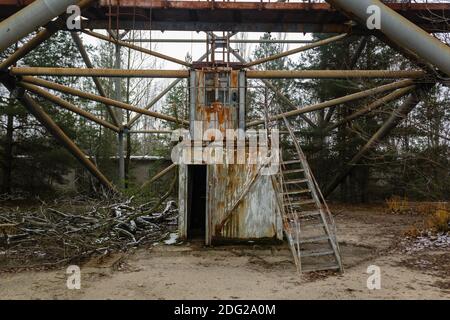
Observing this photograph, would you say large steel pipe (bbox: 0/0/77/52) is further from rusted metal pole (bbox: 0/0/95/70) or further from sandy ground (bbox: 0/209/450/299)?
sandy ground (bbox: 0/209/450/299)

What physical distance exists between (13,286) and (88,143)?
55.0ft

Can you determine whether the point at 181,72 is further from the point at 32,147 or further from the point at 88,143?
the point at 88,143

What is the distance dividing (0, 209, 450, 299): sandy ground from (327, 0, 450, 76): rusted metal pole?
13.5 feet

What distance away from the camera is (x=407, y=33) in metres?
8.98

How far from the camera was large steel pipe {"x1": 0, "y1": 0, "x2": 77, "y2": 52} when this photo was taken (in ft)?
28.3

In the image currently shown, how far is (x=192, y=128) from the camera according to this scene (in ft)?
38.3

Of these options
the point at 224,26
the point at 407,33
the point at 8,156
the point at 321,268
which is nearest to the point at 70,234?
the point at 321,268

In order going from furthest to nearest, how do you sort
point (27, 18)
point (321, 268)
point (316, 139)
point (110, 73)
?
1. point (316, 139)
2. point (110, 73)
3. point (27, 18)
4. point (321, 268)

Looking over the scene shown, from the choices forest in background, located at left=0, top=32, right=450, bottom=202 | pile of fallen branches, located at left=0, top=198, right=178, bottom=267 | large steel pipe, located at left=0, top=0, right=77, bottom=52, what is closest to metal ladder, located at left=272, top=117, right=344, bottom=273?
pile of fallen branches, located at left=0, top=198, right=178, bottom=267

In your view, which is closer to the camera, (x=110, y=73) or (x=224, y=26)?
(x=110, y=73)

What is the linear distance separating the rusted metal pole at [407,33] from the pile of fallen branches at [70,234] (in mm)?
6205

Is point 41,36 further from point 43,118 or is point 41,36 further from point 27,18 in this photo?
point 27,18

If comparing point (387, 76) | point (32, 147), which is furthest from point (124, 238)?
point (32, 147)

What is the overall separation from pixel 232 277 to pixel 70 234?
392cm
